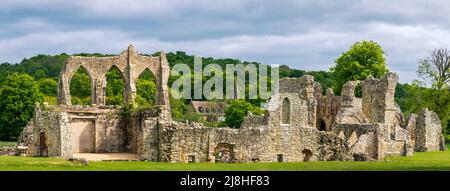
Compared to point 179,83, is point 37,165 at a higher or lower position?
lower

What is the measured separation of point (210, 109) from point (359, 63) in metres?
42.2

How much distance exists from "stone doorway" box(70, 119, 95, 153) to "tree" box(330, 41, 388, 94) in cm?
3653

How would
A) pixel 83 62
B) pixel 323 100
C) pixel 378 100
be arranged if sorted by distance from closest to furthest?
pixel 83 62, pixel 378 100, pixel 323 100

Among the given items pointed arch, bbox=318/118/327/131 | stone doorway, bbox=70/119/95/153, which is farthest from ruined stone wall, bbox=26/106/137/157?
pointed arch, bbox=318/118/327/131

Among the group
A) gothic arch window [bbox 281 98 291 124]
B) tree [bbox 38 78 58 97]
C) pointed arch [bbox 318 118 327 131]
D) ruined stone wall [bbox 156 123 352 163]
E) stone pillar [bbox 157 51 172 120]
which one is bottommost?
ruined stone wall [bbox 156 123 352 163]

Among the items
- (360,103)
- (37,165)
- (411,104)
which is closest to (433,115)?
(360,103)

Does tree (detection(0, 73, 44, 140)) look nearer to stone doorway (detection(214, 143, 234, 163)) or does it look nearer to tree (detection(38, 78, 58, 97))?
tree (detection(38, 78, 58, 97))

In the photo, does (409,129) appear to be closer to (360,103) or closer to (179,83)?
(360,103)

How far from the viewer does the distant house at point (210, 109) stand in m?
110

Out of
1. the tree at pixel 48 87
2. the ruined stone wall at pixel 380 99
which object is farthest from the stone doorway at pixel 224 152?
the tree at pixel 48 87

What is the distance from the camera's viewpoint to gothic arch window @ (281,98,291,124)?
52138mm

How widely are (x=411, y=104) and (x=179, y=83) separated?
36169 millimetres

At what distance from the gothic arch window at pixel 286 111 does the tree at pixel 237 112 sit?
37.7 m

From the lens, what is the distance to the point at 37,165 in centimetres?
Answer: 2850
